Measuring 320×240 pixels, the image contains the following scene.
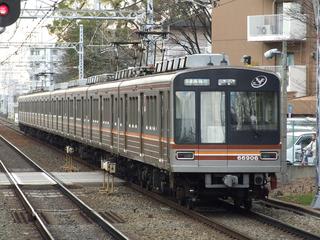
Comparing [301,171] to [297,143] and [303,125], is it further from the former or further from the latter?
[303,125]

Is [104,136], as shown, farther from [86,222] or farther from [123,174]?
[86,222]

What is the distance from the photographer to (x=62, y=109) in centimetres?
3375

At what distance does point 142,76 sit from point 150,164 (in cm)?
250

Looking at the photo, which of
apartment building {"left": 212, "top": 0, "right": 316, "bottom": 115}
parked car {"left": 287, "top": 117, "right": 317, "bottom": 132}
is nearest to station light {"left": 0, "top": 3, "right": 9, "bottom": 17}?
parked car {"left": 287, "top": 117, "right": 317, "bottom": 132}

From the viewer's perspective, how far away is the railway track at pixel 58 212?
483 inches

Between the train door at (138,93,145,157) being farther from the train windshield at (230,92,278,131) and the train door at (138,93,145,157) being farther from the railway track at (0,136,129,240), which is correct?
the train windshield at (230,92,278,131)

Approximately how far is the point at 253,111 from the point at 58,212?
4.35 meters

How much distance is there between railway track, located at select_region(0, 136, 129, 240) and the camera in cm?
1226

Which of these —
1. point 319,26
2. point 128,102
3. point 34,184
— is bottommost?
point 34,184

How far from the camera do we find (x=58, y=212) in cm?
1501

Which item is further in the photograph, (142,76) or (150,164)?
(142,76)

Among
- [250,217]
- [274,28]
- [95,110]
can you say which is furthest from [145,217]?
[274,28]

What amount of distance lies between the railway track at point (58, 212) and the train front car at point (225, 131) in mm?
1968

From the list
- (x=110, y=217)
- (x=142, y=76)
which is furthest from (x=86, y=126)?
(x=110, y=217)
